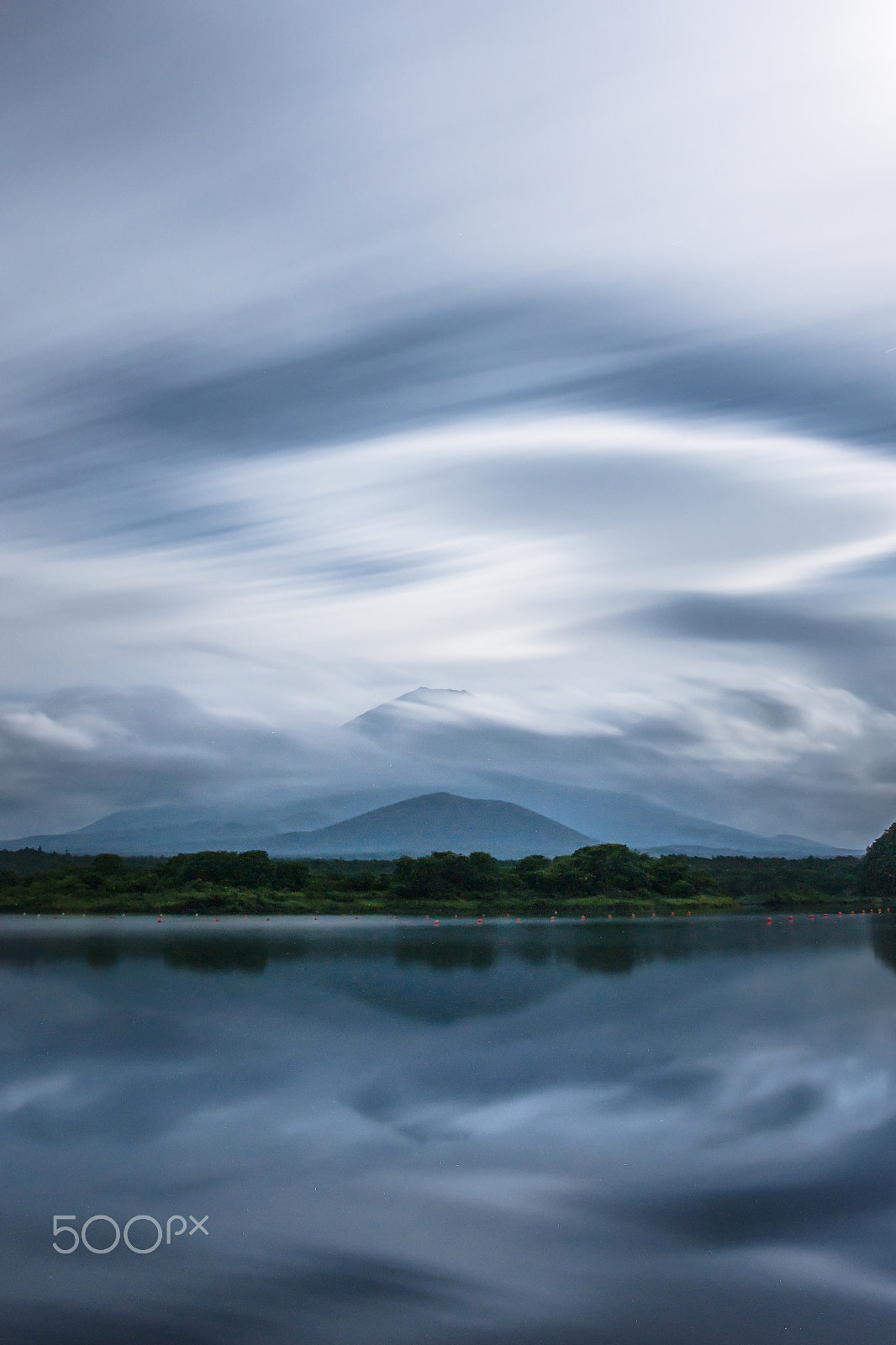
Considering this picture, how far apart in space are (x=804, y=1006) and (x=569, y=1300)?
16736 millimetres

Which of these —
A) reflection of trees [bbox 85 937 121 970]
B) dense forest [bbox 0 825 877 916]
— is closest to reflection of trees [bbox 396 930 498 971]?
reflection of trees [bbox 85 937 121 970]

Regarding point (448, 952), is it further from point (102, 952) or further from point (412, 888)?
point (412, 888)

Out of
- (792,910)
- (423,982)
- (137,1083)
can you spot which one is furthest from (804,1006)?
(792,910)

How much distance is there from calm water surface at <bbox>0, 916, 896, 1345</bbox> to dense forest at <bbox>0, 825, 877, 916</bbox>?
45732 mm

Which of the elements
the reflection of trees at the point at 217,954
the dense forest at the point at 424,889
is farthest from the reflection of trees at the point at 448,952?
the dense forest at the point at 424,889

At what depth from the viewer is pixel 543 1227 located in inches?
386

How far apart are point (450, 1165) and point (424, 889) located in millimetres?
64800

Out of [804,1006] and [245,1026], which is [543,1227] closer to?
[245,1026]

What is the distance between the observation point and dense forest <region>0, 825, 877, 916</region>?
70.1 m

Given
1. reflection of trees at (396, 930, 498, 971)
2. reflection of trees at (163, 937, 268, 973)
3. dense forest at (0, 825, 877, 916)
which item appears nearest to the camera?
reflection of trees at (163, 937, 268, 973)

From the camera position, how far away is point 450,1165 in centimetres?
1170

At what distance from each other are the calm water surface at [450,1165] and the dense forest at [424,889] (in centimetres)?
4573

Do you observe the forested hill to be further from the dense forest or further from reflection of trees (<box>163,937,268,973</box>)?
reflection of trees (<box>163,937,268,973</box>)

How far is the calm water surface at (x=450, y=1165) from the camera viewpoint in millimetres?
8023
